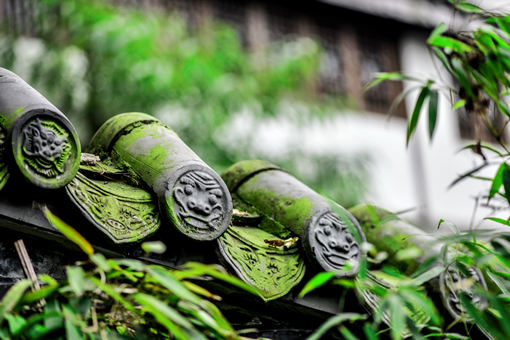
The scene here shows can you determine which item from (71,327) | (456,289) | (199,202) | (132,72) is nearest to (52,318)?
(71,327)

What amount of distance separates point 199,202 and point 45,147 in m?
0.31

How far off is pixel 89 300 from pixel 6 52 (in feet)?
17.0

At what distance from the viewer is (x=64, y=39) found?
6.10 metres

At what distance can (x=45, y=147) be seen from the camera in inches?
46.2

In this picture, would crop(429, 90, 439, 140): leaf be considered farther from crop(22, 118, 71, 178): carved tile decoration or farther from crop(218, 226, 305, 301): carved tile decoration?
crop(22, 118, 71, 178): carved tile decoration

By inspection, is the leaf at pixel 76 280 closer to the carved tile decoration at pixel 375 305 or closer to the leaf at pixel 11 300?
the leaf at pixel 11 300

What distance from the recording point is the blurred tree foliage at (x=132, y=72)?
5758 millimetres

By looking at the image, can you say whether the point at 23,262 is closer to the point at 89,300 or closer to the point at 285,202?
the point at 89,300

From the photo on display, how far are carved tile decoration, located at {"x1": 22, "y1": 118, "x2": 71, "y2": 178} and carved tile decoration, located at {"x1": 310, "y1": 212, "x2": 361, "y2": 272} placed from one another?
1.82ft

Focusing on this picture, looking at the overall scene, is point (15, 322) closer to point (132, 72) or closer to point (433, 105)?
point (433, 105)

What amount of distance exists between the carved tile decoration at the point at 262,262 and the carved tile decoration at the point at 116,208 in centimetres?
16

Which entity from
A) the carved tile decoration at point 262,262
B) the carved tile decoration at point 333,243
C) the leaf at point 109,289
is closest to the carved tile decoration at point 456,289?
the carved tile decoration at point 333,243

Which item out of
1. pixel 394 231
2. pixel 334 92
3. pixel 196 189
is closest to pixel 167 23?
pixel 334 92

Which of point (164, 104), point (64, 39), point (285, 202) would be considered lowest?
point (164, 104)
